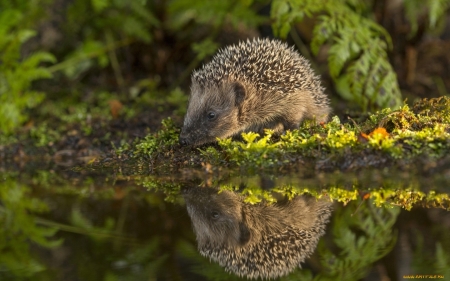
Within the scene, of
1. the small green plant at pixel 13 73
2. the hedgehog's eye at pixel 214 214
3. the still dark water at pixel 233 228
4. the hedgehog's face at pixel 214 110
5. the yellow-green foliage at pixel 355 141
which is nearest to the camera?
the still dark water at pixel 233 228

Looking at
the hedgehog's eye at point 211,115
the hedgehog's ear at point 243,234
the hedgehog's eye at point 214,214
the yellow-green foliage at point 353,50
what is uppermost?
the yellow-green foliage at point 353,50

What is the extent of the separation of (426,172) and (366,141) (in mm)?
683

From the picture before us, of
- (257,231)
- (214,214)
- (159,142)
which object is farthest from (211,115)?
(257,231)

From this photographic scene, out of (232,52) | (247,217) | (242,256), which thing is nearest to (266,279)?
(242,256)

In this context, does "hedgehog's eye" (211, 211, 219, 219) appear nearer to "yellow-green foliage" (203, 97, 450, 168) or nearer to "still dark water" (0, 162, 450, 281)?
"still dark water" (0, 162, 450, 281)

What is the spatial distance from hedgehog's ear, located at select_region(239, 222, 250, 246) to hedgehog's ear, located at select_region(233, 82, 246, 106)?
2985mm

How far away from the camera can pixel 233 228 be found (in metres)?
4.11

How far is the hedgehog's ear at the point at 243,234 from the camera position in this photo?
3895 millimetres

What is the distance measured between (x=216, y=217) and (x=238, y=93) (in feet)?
9.33

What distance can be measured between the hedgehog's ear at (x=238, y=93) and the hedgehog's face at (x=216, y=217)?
6.61 feet

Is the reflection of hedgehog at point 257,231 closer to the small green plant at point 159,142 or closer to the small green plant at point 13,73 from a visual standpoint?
the small green plant at point 159,142

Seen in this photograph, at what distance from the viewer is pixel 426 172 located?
5.04 m

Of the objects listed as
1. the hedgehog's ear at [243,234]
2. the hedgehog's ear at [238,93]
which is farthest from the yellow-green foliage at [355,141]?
the hedgehog's ear at [243,234]

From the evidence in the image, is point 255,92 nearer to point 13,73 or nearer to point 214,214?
point 214,214
